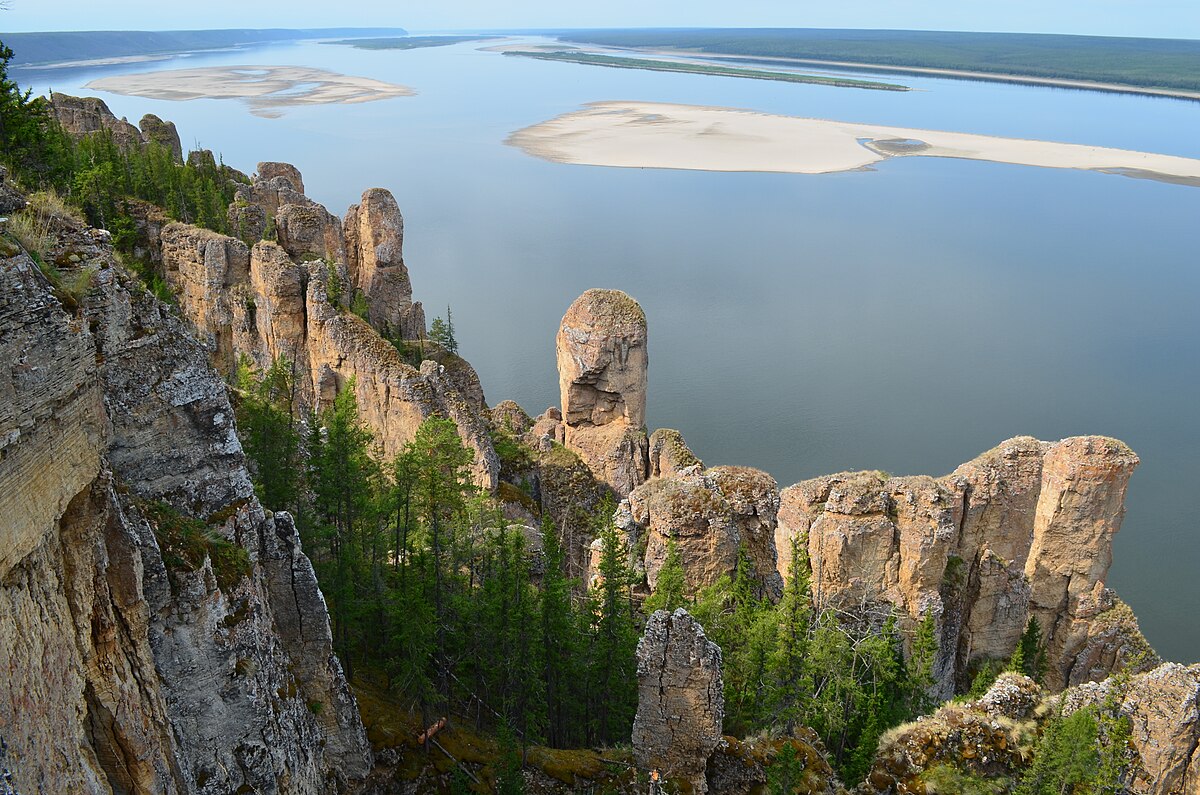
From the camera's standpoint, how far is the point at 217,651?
10.6 meters

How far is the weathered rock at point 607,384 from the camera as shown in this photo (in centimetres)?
2833

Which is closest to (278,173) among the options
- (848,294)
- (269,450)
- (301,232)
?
(301,232)

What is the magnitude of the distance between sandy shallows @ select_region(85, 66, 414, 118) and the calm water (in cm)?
3402

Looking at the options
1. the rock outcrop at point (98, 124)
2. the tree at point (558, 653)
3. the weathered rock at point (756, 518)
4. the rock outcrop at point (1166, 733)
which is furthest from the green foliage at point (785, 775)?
the rock outcrop at point (98, 124)

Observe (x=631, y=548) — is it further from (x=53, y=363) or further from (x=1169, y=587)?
(x=1169, y=587)

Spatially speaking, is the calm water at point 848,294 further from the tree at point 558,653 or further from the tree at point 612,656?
the tree at point 558,653

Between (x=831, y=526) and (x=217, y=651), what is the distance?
14.3 m

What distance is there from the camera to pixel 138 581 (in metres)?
9.70

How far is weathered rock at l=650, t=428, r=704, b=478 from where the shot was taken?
1092 inches

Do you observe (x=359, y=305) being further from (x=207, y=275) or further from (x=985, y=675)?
(x=985, y=675)

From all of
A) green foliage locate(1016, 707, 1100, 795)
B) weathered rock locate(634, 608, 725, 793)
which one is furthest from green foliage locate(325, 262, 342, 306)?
green foliage locate(1016, 707, 1100, 795)

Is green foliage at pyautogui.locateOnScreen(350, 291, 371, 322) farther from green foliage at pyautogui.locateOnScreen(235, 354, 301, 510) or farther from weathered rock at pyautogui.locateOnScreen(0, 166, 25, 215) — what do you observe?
weathered rock at pyautogui.locateOnScreen(0, 166, 25, 215)

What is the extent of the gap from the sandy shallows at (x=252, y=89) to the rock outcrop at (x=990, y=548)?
13258 cm

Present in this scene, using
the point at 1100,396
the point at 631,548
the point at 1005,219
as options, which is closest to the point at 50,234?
the point at 631,548
